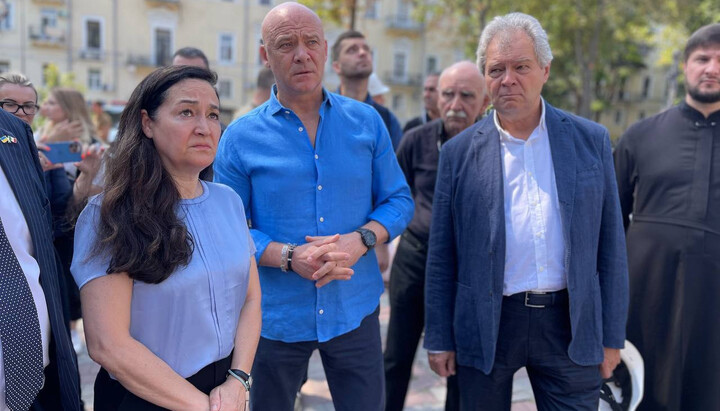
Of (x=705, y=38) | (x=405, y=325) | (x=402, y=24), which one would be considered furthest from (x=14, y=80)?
(x=402, y=24)

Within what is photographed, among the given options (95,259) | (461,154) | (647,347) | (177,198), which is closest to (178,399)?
(95,259)

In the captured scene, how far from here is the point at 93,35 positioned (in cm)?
2958

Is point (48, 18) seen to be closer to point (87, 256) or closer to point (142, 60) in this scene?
point (142, 60)

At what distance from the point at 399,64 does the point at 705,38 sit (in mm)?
34250

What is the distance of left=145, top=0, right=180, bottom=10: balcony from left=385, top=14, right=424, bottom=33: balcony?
12572 millimetres

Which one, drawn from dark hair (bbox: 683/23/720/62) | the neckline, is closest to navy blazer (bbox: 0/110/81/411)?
the neckline

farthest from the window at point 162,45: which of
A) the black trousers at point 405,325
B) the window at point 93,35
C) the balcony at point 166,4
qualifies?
the black trousers at point 405,325

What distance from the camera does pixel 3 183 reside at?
1678 mm

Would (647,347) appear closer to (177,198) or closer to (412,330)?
(412,330)

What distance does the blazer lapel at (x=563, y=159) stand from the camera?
2276 mm

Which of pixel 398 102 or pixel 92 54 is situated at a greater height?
pixel 92 54

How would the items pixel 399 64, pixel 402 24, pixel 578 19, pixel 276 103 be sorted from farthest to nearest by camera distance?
pixel 399 64, pixel 402 24, pixel 578 19, pixel 276 103

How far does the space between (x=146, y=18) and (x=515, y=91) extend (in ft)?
105

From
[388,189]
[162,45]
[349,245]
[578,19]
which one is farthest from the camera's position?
[162,45]
